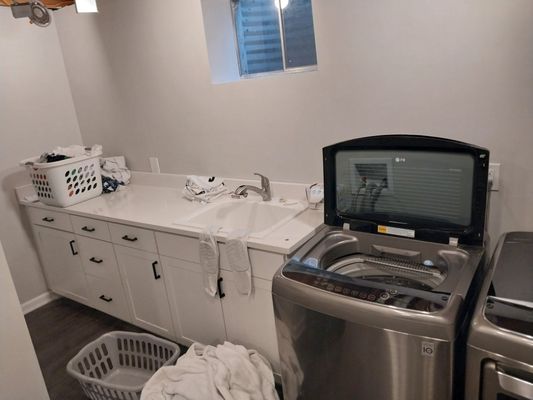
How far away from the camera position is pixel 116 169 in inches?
117

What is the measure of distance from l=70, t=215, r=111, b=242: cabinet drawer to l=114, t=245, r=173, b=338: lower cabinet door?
12 cm

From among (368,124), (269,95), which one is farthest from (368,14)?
(269,95)

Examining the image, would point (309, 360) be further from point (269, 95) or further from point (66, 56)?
point (66, 56)

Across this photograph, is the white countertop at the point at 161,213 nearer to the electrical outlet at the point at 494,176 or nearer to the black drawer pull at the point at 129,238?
the black drawer pull at the point at 129,238

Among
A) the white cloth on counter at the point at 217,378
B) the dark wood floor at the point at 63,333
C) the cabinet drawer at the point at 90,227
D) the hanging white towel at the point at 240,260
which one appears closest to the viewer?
the white cloth on counter at the point at 217,378

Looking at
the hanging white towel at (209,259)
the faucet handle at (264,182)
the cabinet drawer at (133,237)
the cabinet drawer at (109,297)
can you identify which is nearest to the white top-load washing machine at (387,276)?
the hanging white towel at (209,259)

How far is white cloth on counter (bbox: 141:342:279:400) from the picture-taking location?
1.61m

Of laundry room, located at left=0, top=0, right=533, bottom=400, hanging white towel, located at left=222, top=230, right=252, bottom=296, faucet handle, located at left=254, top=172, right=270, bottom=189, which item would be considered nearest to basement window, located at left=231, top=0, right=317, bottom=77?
laundry room, located at left=0, top=0, right=533, bottom=400

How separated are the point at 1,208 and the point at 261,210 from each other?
1985mm

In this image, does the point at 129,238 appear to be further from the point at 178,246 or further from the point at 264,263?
the point at 264,263

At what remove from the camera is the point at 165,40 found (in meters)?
2.48

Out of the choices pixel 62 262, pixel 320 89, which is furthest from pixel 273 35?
pixel 62 262

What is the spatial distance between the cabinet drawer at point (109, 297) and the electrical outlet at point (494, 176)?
2.10 metres

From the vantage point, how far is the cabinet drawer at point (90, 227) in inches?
94.5
